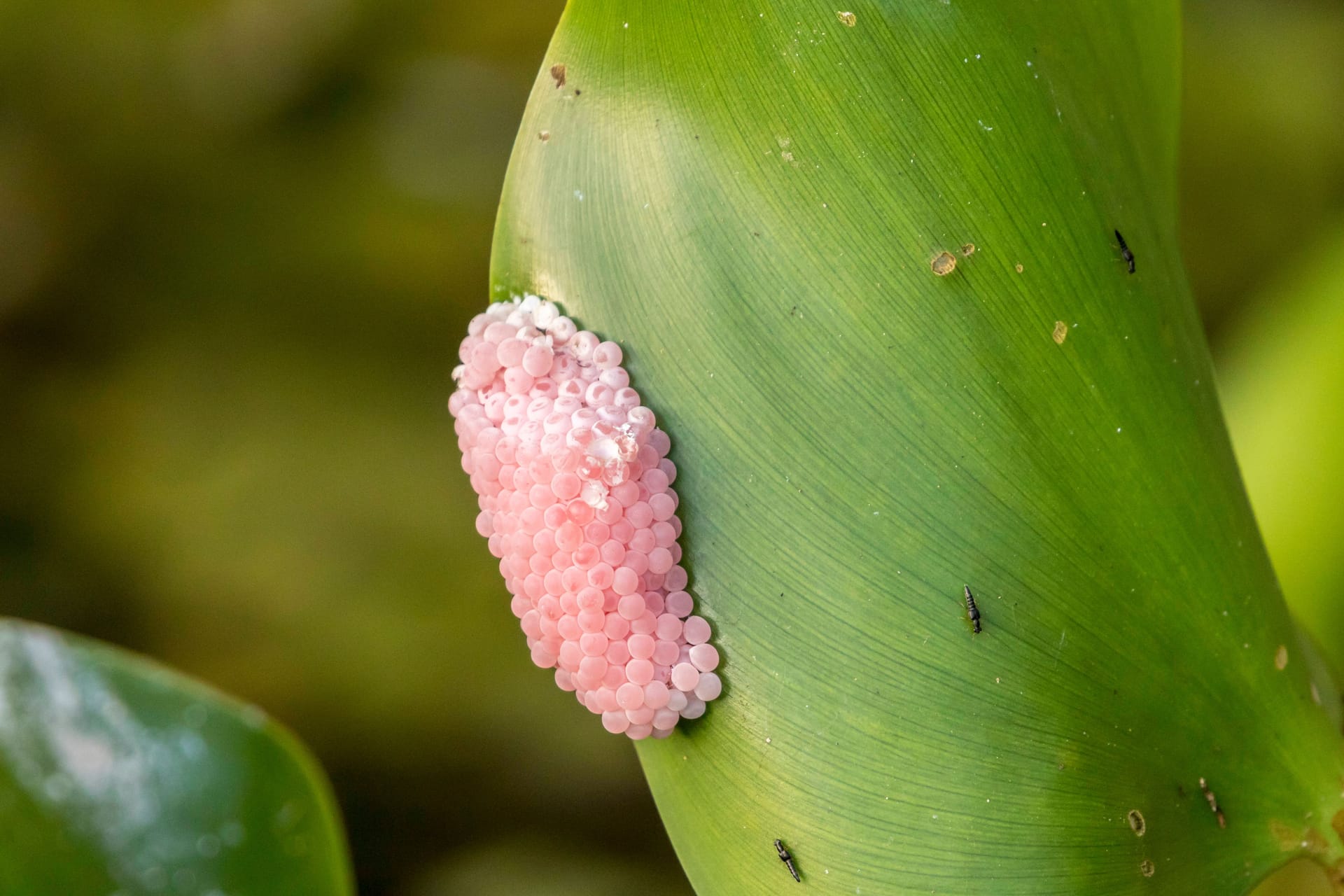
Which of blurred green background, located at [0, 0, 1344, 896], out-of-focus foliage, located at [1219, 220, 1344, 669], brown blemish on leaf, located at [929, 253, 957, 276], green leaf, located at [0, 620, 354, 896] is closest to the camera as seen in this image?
brown blemish on leaf, located at [929, 253, 957, 276]

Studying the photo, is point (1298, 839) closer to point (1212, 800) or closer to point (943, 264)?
point (1212, 800)

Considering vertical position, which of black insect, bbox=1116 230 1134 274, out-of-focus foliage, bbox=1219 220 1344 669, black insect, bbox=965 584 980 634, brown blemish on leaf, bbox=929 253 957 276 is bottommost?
out-of-focus foliage, bbox=1219 220 1344 669

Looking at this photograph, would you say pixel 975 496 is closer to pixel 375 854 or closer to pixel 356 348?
pixel 356 348

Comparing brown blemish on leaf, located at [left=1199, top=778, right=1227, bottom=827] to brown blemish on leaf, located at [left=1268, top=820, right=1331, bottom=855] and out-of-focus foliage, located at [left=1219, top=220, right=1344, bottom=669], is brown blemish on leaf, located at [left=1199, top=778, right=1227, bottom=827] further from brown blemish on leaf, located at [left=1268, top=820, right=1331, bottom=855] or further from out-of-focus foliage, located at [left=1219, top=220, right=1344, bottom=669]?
out-of-focus foliage, located at [left=1219, top=220, right=1344, bottom=669]

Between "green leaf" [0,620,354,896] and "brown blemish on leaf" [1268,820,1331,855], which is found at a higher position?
"green leaf" [0,620,354,896]

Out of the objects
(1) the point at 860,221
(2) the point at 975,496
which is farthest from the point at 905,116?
(2) the point at 975,496

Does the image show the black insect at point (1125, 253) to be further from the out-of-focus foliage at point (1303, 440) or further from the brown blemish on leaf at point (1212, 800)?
the out-of-focus foliage at point (1303, 440)

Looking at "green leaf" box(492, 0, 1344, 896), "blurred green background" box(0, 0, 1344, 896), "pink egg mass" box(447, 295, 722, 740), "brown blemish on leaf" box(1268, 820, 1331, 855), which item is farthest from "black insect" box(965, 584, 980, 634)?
"blurred green background" box(0, 0, 1344, 896)
